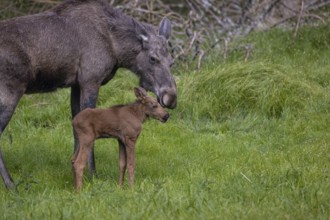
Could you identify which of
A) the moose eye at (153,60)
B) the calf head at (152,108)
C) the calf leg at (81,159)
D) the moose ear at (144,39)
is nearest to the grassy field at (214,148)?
the calf leg at (81,159)

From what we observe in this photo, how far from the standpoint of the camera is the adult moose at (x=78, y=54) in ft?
26.2

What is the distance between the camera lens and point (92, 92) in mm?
8391

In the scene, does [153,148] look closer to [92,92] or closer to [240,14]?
[92,92]

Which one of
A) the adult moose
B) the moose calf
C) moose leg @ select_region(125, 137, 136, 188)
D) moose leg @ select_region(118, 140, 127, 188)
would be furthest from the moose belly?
moose leg @ select_region(125, 137, 136, 188)

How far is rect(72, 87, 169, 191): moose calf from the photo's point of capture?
301 inches

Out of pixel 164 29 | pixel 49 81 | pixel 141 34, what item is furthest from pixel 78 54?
pixel 164 29

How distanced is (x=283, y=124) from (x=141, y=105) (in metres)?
2.65

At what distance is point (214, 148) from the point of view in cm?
932

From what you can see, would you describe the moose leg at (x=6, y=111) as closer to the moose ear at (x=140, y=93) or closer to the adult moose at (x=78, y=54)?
the adult moose at (x=78, y=54)

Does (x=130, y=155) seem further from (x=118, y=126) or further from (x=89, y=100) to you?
(x=89, y=100)

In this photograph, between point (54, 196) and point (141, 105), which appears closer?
point (54, 196)

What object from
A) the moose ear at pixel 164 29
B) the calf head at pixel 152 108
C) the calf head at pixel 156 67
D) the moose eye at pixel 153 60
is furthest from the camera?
the moose ear at pixel 164 29

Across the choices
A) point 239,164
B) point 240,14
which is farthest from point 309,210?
point 240,14

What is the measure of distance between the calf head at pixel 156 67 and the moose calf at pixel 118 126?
0.57 m
